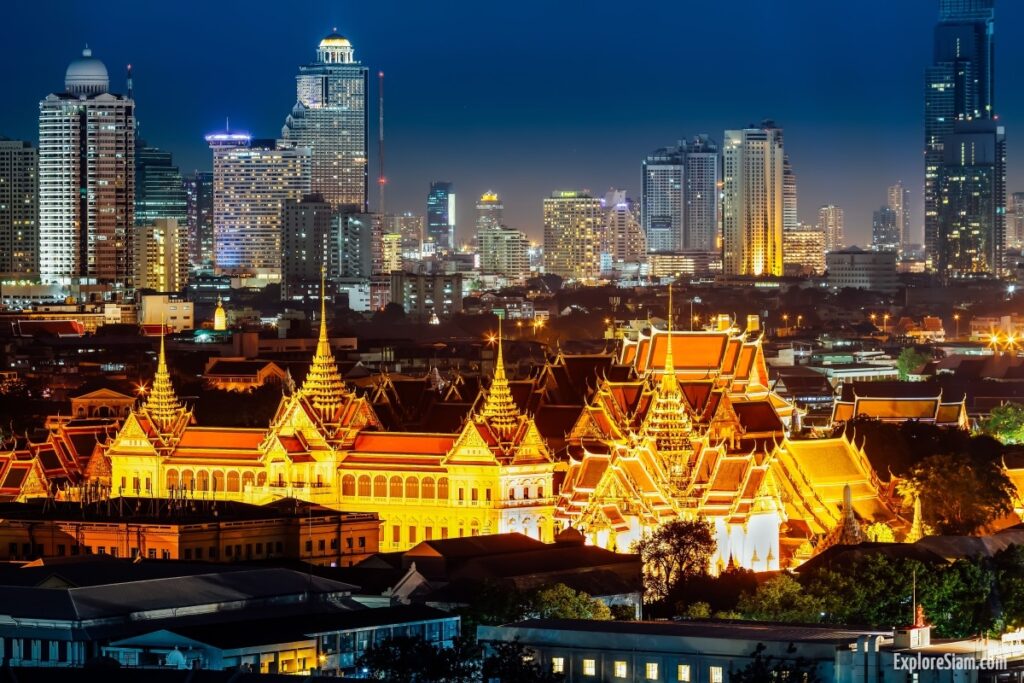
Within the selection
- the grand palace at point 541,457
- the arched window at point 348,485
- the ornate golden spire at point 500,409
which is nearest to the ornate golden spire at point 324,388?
the grand palace at point 541,457

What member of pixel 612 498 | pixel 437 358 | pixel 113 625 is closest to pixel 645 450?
pixel 612 498

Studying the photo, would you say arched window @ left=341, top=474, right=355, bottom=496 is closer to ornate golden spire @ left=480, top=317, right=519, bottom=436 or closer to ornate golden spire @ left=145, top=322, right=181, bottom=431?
ornate golden spire @ left=480, top=317, right=519, bottom=436

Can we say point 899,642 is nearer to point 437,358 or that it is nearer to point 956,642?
point 956,642

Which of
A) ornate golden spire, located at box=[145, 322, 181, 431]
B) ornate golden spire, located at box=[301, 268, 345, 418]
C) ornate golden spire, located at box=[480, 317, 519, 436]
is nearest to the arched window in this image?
ornate golden spire, located at box=[301, 268, 345, 418]

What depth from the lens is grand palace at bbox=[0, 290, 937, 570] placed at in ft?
301

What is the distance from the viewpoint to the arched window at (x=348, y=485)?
10238 centimetres

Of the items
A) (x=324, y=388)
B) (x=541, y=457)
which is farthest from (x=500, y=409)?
(x=324, y=388)

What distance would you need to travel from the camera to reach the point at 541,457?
99625 mm

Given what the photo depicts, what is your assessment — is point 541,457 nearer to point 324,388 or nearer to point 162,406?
point 324,388

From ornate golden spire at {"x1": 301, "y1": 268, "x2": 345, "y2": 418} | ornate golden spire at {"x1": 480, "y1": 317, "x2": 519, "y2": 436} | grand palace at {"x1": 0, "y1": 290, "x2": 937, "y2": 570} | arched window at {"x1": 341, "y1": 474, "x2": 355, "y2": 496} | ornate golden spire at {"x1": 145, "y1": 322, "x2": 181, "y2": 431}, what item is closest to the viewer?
grand palace at {"x1": 0, "y1": 290, "x2": 937, "y2": 570}

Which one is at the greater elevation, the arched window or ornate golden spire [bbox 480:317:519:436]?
ornate golden spire [bbox 480:317:519:436]

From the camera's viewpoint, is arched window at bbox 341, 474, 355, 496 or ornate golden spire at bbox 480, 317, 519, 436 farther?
arched window at bbox 341, 474, 355, 496

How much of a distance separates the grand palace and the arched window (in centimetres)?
4

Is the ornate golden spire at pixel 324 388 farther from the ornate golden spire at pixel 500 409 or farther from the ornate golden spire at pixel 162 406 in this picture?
the ornate golden spire at pixel 500 409
